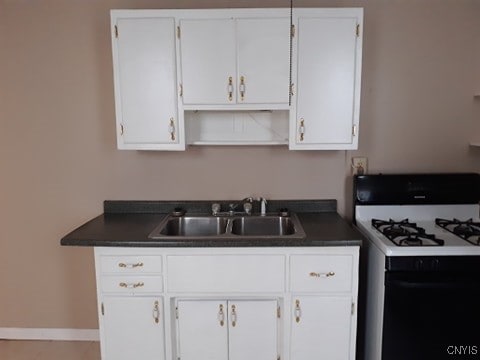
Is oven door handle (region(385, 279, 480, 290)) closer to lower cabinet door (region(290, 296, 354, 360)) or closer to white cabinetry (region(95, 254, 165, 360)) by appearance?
lower cabinet door (region(290, 296, 354, 360))

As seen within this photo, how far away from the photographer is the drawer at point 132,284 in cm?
190

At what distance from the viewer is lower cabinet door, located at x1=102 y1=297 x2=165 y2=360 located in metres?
1.91

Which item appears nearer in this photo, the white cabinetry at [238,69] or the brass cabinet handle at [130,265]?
the brass cabinet handle at [130,265]

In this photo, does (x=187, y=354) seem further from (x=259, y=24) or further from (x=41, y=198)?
(x=259, y=24)

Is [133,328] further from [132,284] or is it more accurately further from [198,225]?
[198,225]

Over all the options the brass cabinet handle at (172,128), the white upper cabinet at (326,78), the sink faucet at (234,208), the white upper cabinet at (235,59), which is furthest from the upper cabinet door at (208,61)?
the sink faucet at (234,208)

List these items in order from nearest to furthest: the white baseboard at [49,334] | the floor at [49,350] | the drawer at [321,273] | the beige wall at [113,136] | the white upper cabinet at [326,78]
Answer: the drawer at [321,273] < the white upper cabinet at [326,78] < the beige wall at [113,136] < the floor at [49,350] < the white baseboard at [49,334]

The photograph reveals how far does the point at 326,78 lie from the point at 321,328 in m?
1.37

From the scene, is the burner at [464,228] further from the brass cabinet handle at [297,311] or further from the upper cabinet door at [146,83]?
the upper cabinet door at [146,83]

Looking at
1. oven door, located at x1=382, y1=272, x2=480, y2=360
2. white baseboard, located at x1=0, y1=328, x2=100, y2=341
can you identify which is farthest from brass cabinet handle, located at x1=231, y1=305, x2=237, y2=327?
white baseboard, located at x1=0, y1=328, x2=100, y2=341

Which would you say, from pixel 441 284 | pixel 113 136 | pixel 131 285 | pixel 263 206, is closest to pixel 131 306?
pixel 131 285

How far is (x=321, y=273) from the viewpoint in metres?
1.87

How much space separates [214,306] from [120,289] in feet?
1.67

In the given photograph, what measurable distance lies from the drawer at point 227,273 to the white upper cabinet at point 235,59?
0.86 meters
